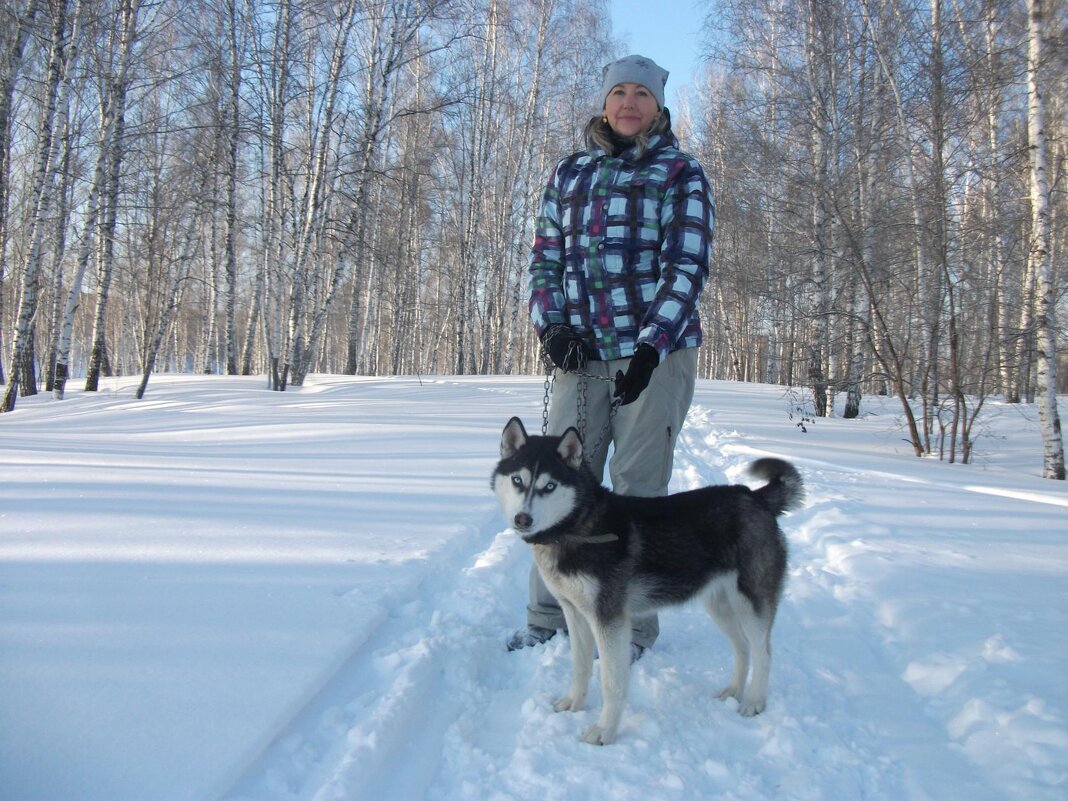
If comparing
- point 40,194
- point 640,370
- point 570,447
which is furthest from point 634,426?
point 40,194

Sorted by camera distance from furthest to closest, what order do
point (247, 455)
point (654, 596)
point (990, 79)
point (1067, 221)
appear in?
point (1067, 221)
point (990, 79)
point (247, 455)
point (654, 596)

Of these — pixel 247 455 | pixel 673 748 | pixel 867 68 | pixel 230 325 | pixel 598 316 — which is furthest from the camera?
pixel 230 325

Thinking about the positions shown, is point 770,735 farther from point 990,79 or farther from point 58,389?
point 58,389

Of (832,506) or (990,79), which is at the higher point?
(990,79)

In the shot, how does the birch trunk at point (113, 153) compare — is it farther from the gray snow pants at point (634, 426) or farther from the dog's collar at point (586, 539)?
the dog's collar at point (586, 539)

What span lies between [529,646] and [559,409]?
116 cm

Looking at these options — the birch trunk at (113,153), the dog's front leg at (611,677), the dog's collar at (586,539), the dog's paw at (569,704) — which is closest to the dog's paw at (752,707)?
the dog's front leg at (611,677)

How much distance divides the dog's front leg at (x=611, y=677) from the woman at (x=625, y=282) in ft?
2.19

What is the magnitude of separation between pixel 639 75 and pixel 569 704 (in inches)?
107

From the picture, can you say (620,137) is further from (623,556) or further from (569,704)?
(569,704)

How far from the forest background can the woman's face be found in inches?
241

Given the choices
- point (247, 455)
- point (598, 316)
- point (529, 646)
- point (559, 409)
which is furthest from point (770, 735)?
point (247, 455)

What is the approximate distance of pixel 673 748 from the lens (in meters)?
2.20

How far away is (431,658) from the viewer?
260 cm
